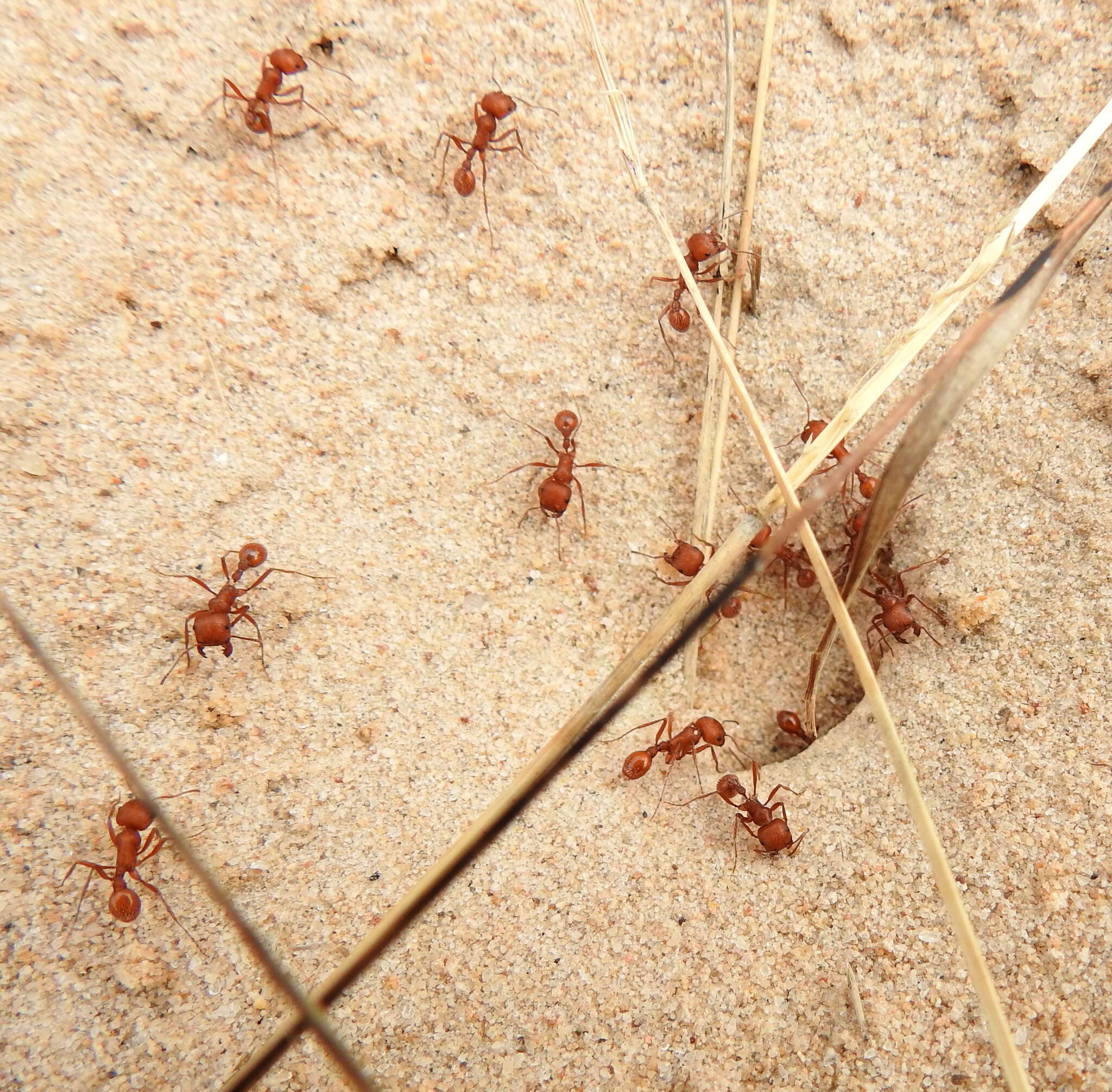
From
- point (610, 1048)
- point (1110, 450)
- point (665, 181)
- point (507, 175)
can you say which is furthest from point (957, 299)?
point (610, 1048)

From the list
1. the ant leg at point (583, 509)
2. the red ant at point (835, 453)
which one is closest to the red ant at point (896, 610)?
the red ant at point (835, 453)

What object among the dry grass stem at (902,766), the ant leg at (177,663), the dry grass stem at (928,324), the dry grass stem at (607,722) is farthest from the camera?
the ant leg at (177,663)

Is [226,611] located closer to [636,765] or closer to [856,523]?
[636,765]

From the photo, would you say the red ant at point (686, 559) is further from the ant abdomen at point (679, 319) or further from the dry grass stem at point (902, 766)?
the ant abdomen at point (679, 319)

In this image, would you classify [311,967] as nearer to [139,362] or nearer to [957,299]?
[139,362]

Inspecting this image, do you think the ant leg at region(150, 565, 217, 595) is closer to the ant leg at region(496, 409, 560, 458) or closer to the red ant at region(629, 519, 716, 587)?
the ant leg at region(496, 409, 560, 458)

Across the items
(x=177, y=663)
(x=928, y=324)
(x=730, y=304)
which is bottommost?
(x=177, y=663)

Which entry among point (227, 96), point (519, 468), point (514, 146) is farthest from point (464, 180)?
point (519, 468)
